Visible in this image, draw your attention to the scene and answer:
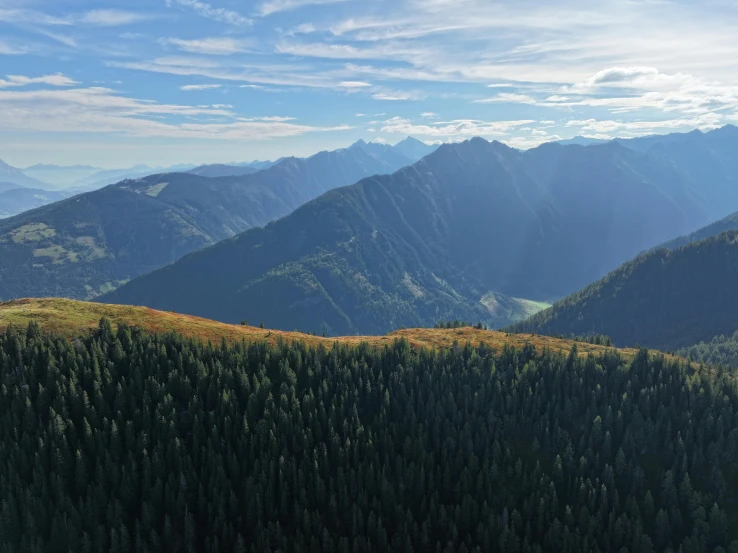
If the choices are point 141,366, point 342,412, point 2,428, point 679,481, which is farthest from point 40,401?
point 679,481

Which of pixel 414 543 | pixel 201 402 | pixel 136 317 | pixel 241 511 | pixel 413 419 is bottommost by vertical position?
pixel 414 543

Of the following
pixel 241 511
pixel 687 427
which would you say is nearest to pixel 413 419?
pixel 241 511

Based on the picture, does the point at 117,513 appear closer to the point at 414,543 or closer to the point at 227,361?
the point at 227,361

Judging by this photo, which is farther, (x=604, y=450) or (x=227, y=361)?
(x=227, y=361)

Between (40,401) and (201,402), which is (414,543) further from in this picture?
(40,401)

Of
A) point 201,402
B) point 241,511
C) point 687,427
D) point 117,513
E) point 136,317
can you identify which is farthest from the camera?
point 136,317

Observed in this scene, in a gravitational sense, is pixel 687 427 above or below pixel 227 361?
below

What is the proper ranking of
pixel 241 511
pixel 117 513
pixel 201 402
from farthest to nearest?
pixel 201 402 < pixel 241 511 < pixel 117 513
